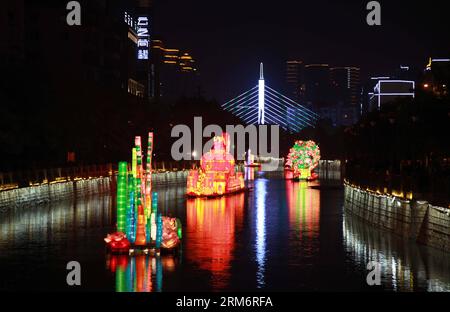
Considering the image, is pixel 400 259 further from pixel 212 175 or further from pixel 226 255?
pixel 212 175

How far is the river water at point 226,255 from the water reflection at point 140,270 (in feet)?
0.08

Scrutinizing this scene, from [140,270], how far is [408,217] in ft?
38.7

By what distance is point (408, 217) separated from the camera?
33.5m

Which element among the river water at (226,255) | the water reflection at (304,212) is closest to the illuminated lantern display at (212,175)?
the water reflection at (304,212)

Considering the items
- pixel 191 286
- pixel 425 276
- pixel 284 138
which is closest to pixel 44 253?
pixel 191 286

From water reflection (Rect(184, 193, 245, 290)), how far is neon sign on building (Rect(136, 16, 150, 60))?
13368cm

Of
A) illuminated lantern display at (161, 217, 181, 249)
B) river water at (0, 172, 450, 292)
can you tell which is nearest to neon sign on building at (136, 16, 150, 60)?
river water at (0, 172, 450, 292)

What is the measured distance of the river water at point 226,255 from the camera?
24.1 metres

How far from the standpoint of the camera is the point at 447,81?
46875 millimetres

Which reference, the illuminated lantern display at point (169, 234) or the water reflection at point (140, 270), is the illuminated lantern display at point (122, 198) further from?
the illuminated lantern display at point (169, 234)

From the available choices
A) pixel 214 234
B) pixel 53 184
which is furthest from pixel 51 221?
pixel 53 184

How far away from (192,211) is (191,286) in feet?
79.4

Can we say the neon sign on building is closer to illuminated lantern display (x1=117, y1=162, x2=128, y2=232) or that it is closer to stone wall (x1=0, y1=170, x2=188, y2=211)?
stone wall (x1=0, y1=170, x2=188, y2=211)

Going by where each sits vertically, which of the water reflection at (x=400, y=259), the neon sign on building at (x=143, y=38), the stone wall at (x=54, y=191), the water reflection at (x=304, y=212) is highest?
the neon sign on building at (x=143, y=38)
